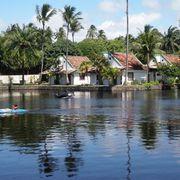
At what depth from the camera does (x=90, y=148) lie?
19562 mm

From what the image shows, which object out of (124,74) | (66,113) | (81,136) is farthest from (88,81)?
(81,136)

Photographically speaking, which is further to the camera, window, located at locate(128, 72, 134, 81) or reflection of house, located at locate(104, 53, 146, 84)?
window, located at locate(128, 72, 134, 81)

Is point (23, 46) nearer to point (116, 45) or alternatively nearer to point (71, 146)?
point (116, 45)

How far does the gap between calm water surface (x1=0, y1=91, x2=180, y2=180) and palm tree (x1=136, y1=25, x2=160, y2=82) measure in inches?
2006

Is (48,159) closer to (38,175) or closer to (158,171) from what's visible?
(38,175)

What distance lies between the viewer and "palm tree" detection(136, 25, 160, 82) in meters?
82.9

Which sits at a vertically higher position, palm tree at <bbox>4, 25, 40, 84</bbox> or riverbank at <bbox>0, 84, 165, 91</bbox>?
palm tree at <bbox>4, 25, 40, 84</bbox>

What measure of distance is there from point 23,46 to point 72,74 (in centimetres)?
979

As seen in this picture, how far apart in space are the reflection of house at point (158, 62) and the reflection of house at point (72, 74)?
10322 mm

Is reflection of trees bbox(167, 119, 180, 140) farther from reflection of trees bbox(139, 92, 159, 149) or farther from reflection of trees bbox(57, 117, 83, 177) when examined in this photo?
reflection of trees bbox(57, 117, 83, 177)

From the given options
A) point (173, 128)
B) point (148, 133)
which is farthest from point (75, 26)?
point (148, 133)

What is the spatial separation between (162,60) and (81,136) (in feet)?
234

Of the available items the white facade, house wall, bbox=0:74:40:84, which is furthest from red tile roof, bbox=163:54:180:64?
house wall, bbox=0:74:40:84

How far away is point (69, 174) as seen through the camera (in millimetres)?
14961
